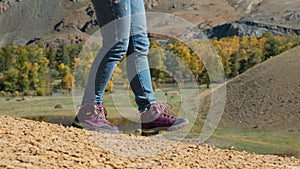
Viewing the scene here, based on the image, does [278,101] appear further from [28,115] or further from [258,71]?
[28,115]

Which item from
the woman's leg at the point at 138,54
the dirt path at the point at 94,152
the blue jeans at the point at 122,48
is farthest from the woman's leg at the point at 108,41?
the dirt path at the point at 94,152

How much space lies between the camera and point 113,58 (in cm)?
459

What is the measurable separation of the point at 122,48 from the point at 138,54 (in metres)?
0.18

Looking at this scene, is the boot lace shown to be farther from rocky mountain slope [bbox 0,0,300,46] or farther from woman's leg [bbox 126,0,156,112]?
rocky mountain slope [bbox 0,0,300,46]

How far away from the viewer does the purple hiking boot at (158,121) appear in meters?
4.82

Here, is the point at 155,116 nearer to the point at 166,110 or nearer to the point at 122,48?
the point at 166,110

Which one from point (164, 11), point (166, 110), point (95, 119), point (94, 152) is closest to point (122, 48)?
point (95, 119)

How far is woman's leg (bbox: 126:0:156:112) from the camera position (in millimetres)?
4645

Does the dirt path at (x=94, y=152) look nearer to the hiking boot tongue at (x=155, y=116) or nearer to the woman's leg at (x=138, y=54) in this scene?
the hiking boot tongue at (x=155, y=116)

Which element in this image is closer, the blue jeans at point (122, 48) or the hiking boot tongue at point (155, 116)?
the blue jeans at point (122, 48)

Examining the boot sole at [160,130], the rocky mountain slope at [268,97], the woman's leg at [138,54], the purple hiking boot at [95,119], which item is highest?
the woman's leg at [138,54]

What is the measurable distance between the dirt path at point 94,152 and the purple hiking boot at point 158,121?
0.18 m

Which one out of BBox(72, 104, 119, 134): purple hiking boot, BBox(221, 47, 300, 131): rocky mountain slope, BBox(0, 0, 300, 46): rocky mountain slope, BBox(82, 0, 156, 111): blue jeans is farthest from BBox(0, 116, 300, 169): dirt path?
BBox(0, 0, 300, 46): rocky mountain slope

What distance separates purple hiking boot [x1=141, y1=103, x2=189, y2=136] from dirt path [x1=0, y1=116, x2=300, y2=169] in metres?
0.18
